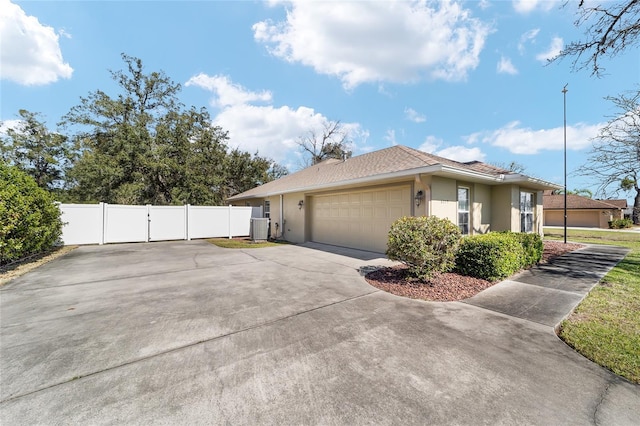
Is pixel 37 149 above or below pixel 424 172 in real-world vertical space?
above

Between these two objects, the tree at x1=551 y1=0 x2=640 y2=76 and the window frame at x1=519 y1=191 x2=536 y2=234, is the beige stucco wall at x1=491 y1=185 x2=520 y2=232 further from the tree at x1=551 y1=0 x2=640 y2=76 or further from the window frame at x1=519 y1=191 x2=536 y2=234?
the tree at x1=551 y1=0 x2=640 y2=76

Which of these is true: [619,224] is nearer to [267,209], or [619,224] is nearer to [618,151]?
[618,151]

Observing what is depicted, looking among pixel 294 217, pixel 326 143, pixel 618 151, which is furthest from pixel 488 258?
pixel 326 143

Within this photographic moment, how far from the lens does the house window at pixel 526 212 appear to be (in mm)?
11283

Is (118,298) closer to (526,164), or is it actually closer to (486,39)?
(486,39)

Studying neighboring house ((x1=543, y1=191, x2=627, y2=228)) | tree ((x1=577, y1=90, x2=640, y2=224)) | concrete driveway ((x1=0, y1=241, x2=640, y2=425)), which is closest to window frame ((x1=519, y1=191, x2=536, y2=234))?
tree ((x1=577, y1=90, x2=640, y2=224))

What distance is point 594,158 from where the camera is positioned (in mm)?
8195

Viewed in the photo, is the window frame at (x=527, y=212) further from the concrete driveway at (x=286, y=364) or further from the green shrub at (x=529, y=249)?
the concrete driveway at (x=286, y=364)

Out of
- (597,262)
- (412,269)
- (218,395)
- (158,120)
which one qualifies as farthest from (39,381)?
(158,120)

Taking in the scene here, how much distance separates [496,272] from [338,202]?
6781mm

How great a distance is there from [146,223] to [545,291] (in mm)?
16939

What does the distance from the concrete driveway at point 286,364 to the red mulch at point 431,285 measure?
36 cm

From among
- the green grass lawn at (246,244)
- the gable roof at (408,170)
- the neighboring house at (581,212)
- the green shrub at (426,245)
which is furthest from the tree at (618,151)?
the neighboring house at (581,212)

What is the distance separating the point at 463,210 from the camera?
9.05m
